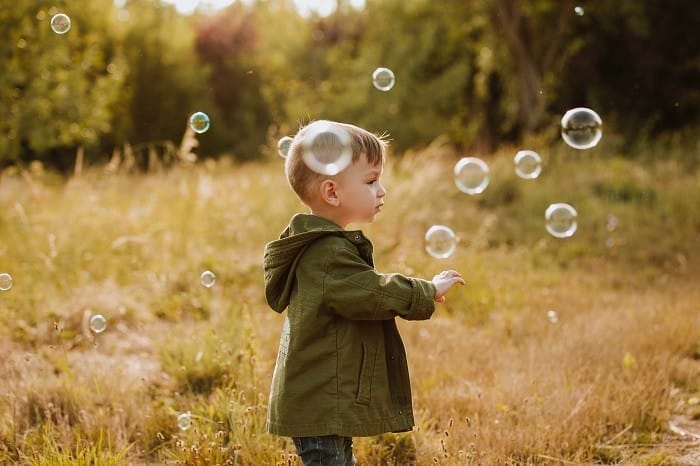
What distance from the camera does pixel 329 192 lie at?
2.65 m

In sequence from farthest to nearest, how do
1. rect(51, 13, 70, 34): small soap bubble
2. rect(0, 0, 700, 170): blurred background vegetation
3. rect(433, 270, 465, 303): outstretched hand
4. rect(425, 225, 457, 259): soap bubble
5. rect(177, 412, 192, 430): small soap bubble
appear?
rect(0, 0, 700, 170): blurred background vegetation → rect(51, 13, 70, 34): small soap bubble → rect(425, 225, 457, 259): soap bubble → rect(177, 412, 192, 430): small soap bubble → rect(433, 270, 465, 303): outstretched hand

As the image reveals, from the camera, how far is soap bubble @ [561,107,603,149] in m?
4.53

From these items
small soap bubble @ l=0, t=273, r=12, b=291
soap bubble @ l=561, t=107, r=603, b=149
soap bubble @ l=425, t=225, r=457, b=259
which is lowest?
small soap bubble @ l=0, t=273, r=12, b=291

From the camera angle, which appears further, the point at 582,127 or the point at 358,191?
the point at 582,127

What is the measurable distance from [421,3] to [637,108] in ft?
20.9

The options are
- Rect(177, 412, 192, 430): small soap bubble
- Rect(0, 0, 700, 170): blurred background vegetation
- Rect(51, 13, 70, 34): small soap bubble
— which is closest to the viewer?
Rect(177, 412, 192, 430): small soap bubble

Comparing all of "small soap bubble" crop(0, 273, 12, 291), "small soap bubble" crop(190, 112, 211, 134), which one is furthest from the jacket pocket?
"small soap bubble" crop(0, 273, 12, 291)

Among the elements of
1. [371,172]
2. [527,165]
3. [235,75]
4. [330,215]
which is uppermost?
[235,75]

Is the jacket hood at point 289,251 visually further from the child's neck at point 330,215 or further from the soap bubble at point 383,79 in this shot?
the soap bubble at point 383,79

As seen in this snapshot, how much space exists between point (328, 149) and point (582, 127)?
2.50 metres

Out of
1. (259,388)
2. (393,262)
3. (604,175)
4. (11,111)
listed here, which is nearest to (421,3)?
(604,175)

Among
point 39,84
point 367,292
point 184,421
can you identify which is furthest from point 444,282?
point 39,84

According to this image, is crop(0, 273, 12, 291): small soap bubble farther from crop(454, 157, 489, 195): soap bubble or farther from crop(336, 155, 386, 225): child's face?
crop(454, 157, 489, 195): soap bubble

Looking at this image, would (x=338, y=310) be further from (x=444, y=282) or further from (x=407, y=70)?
(x=407, y=70)
